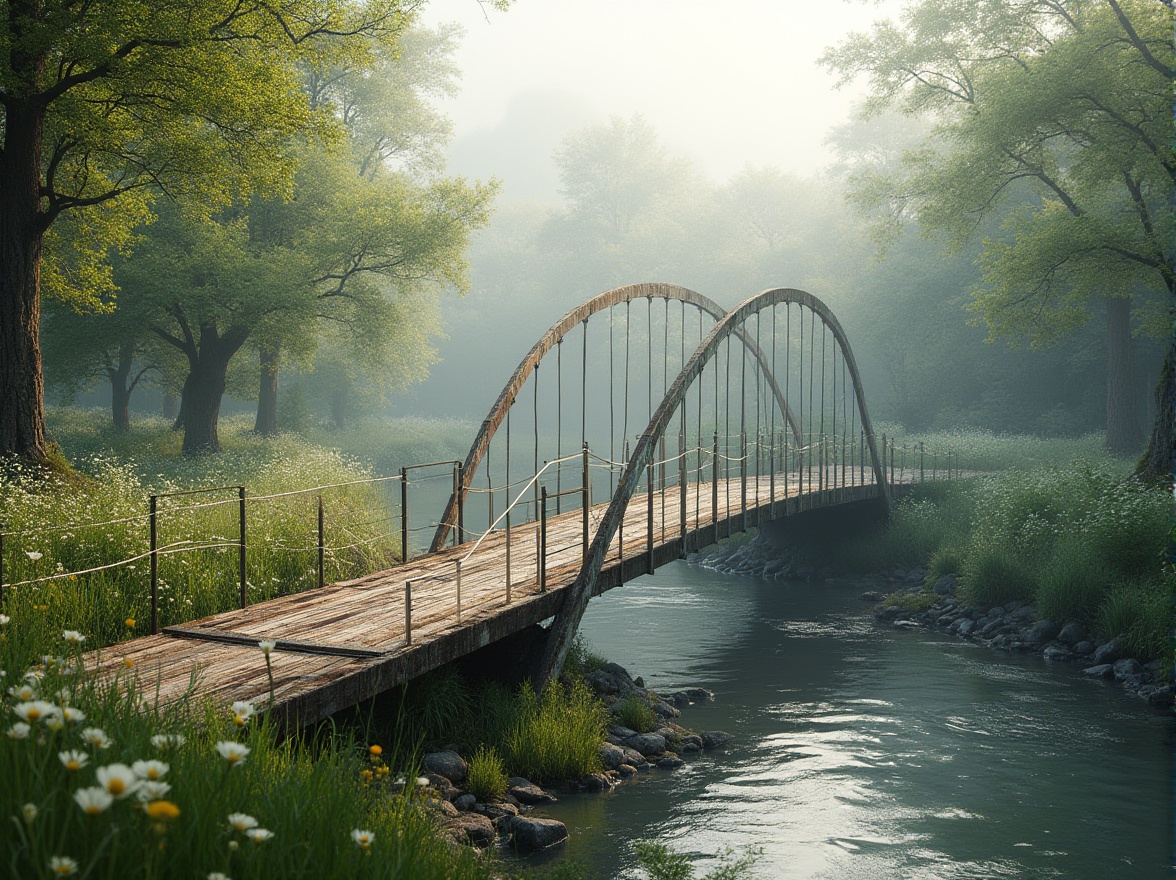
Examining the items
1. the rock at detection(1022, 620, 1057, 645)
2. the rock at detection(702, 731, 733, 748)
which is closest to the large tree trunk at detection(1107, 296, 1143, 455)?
the rock at detection(1022, 620, 1057, 645)

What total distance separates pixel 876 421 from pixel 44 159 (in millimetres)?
29741

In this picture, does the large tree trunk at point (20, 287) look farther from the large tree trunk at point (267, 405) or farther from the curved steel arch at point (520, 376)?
the large tree trunk at point (267, 405)

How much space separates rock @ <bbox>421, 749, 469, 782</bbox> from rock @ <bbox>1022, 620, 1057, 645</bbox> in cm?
975

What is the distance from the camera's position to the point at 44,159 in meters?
15.5

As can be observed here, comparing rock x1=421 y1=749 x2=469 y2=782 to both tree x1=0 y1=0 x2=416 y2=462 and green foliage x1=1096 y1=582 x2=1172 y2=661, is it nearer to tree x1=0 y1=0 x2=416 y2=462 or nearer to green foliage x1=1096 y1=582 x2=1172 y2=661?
tree x1=0 y1=0 x2=416 y2=462

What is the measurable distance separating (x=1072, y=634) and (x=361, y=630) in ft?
34.4

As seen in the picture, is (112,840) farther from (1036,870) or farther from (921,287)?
(921,287)

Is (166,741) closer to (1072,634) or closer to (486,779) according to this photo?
(486,779)

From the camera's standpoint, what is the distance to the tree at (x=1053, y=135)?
16.8 metres

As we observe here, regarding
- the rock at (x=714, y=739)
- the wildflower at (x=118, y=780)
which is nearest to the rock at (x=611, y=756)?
the rock at (x=714, y=739)


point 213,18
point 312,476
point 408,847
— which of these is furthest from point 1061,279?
point 408,847

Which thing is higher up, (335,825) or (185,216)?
(185,216)

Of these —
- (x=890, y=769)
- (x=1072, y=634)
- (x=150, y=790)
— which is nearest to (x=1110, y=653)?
(x=1072, y=634)

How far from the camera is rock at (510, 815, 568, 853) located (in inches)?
287
